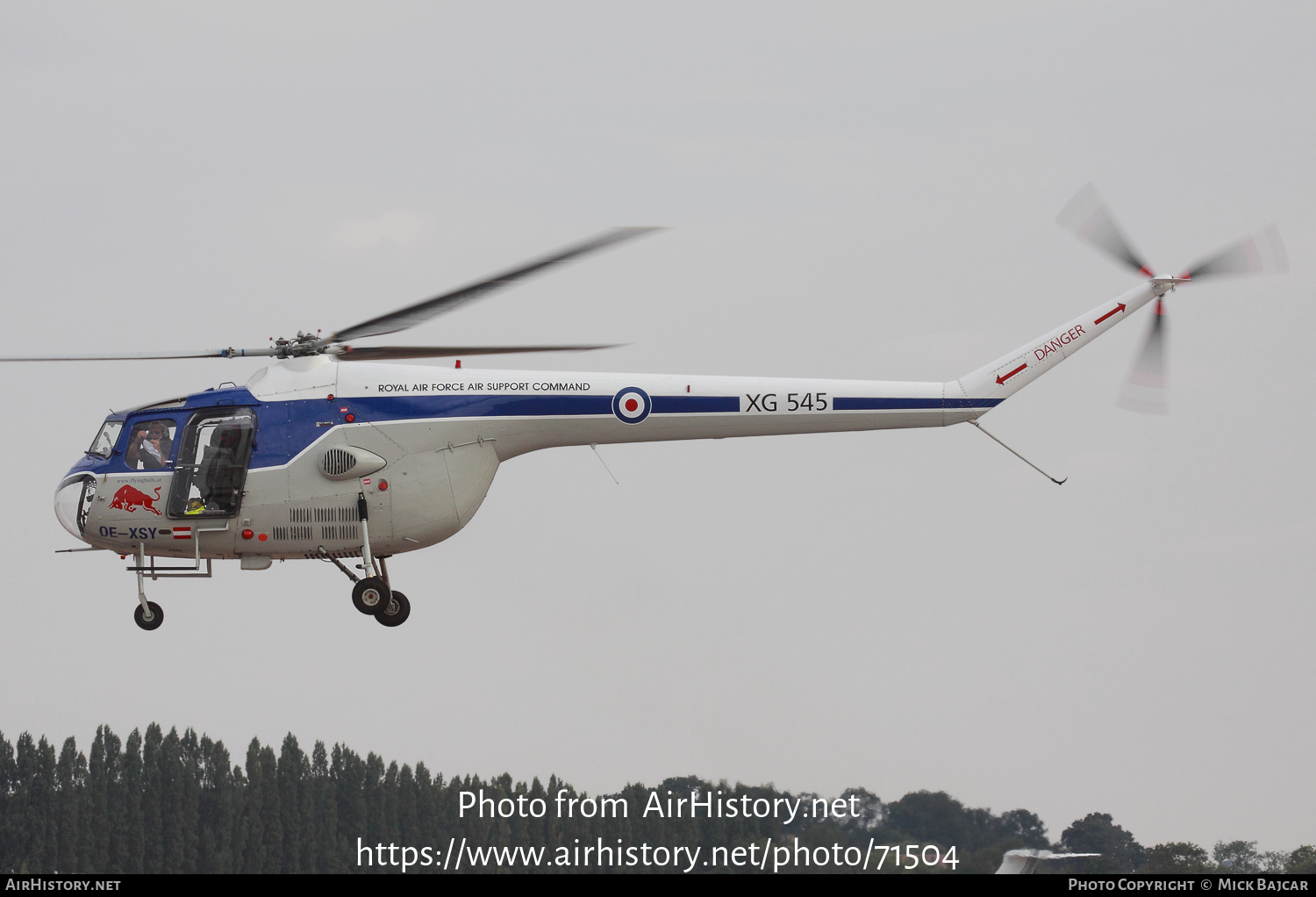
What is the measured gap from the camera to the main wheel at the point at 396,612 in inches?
997

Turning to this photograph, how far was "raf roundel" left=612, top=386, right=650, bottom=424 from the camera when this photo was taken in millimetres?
24797

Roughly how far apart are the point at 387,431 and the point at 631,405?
3671mm

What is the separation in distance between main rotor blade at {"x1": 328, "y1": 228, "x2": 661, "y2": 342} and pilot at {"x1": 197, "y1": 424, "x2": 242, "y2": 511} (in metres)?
2.15

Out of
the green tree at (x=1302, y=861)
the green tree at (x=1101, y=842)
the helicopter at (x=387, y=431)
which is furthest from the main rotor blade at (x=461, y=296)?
the green tree at (x=1302, y=861)

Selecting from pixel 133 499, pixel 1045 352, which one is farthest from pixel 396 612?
pixel 1045 352

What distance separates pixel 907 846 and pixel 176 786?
Result: 4089cm

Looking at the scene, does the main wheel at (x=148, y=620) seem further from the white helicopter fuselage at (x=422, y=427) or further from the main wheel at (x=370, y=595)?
the main wheel at (x=370, y=595)

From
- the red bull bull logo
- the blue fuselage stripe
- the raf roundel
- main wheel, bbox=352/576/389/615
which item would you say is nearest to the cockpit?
A: the red bull bull logo

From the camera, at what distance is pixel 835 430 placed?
81.9ft

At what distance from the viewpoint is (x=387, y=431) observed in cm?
2483

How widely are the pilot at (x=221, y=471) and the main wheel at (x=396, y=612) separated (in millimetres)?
2757
